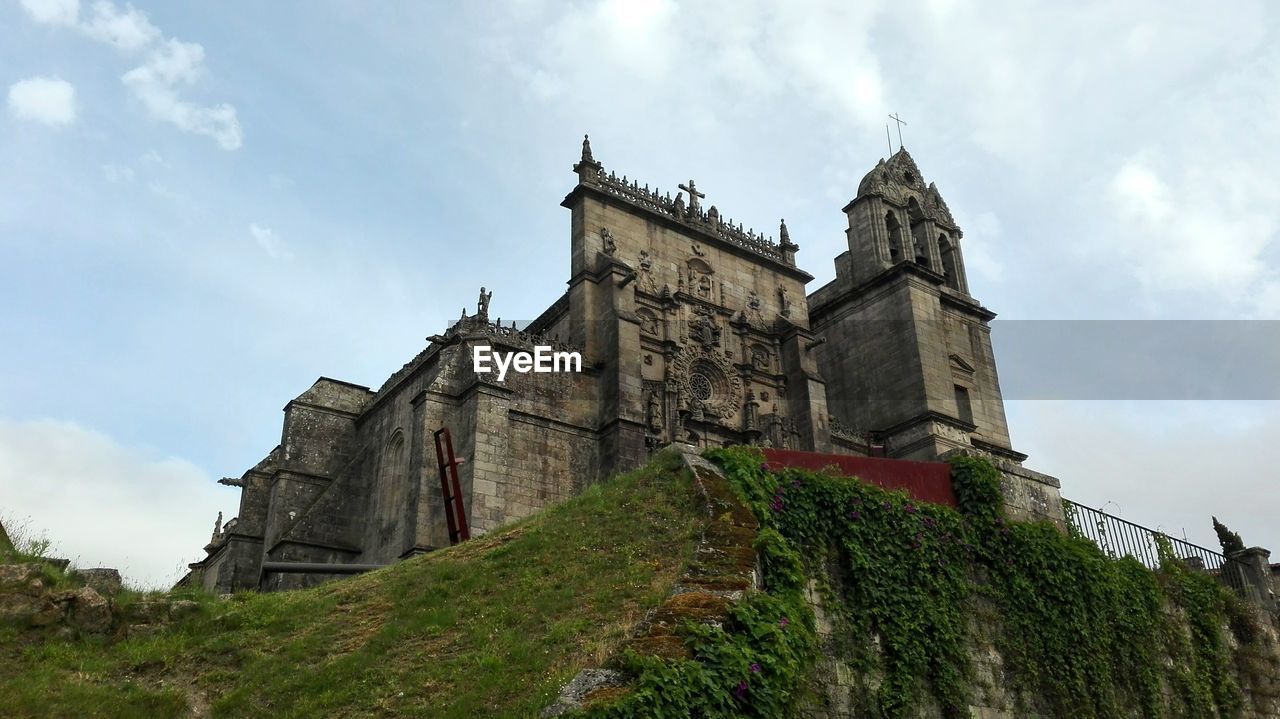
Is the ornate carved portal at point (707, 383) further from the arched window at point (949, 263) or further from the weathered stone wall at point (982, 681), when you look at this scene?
the weathered stone wall at point (982, 681)

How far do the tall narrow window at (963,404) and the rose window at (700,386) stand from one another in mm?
9055

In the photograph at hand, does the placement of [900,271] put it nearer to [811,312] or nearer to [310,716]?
[811,312]

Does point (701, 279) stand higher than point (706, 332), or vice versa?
point (701, 279)

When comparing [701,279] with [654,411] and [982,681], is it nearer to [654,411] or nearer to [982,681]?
[654,411]

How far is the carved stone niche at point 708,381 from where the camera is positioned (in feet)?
92.3

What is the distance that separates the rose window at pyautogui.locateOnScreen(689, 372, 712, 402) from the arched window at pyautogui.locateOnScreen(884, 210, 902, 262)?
9250mm

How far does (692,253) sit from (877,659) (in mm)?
19965

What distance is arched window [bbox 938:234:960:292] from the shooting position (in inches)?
1396

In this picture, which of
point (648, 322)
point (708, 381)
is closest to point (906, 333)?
point (708, 381)

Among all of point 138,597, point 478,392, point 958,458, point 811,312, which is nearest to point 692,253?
point 811,312

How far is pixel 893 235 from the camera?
3481 centimetres

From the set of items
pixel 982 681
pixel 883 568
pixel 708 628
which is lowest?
pixel 982 681

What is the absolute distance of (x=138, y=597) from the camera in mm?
11633

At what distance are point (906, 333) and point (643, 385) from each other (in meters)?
9.67
